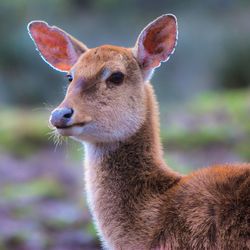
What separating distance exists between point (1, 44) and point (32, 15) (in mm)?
1199

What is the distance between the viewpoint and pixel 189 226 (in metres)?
4.53

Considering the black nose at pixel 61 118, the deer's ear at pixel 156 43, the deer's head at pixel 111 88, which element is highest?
the deer's ear at pixel 156 43

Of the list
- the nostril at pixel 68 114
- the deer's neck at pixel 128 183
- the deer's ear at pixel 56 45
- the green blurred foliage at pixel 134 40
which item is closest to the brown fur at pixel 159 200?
the deer's neck at pixel 128 183

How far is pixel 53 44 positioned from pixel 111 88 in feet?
3.10

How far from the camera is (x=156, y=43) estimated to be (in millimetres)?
5445

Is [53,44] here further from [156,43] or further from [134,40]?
[134,40]

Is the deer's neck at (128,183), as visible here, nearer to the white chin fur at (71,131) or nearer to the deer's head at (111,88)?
the deer's head at (111,88)

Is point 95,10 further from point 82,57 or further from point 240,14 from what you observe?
point 82,57

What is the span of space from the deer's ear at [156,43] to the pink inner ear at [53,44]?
1.92 feet

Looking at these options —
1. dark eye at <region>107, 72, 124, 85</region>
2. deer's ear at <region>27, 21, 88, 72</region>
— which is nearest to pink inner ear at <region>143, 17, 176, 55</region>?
dark eye at <region>107, 72, 124, 85</region>

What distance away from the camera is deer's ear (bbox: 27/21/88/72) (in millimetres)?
5680

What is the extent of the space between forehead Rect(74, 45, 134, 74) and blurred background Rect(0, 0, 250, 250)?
304 cm

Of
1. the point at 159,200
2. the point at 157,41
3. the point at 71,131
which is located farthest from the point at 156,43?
the point at 159,200

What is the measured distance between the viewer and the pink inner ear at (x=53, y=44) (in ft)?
18.8
